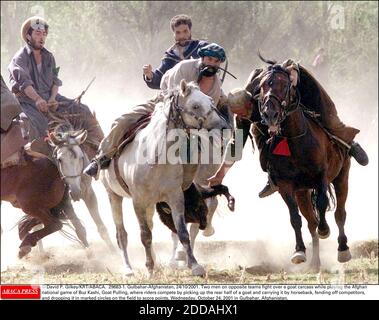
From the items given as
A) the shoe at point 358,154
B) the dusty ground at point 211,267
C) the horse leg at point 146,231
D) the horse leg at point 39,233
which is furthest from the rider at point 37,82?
the shoe at point 358,154

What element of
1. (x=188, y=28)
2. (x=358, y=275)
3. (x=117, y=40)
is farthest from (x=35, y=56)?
(x=117, y=40)

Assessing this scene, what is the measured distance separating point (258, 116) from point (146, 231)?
6.58 feet

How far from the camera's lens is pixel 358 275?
12336 mm

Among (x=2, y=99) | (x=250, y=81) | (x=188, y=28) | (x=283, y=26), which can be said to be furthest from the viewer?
(x=283, y=26)

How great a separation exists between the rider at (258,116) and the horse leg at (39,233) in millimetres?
2455

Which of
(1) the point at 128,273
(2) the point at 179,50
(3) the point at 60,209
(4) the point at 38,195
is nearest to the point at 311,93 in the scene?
(2) the point at 179,50

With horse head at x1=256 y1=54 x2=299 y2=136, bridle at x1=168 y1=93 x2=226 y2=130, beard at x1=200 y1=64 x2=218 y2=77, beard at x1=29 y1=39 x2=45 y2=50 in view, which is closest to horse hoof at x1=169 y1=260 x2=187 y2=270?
horse head at x1=256 y1=54 x2=299 y2=136

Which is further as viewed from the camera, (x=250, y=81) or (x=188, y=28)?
(x=188, y=28)

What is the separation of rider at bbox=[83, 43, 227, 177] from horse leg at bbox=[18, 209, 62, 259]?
1.41 meters

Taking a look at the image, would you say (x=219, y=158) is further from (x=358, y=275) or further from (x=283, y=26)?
(x=283, y=26)

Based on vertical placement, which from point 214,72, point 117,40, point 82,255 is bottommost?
point 82,255

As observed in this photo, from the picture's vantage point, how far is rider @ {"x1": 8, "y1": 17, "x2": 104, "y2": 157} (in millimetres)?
15141

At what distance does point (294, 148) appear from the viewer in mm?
12789

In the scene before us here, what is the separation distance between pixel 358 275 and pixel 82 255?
4.66 m
